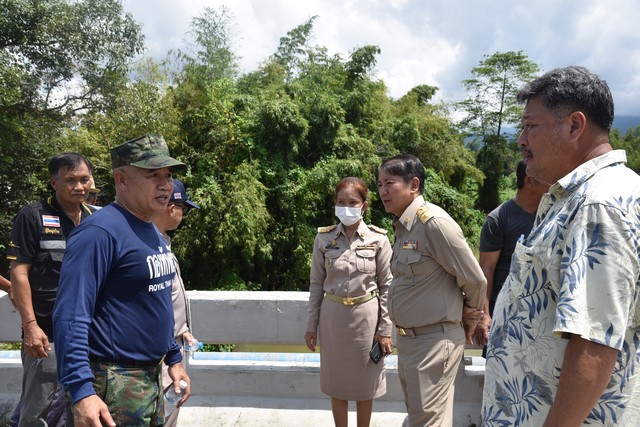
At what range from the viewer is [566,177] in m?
1.36

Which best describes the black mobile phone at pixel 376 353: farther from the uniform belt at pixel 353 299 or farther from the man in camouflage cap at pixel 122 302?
the man in camouflage cap at pixel 122 302

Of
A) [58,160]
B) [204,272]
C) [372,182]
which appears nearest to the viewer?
[58,160]

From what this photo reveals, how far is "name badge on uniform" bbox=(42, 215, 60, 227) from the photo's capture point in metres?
2.81

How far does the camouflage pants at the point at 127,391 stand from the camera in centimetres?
189

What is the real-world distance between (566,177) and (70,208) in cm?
275

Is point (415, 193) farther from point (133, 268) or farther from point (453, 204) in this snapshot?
point (453, 204)

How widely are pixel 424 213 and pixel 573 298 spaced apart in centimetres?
159

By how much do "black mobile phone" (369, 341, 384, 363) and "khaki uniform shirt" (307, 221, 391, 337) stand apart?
0.28 feet

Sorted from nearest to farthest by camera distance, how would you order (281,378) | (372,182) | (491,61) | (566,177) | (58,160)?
(566,177), (58,160), (281,378), (372,182), (491,61)

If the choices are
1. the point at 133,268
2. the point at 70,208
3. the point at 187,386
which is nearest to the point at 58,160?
the point at 70,208

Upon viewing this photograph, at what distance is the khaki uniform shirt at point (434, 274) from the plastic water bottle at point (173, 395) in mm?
1233

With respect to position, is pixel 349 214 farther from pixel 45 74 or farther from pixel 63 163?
pixel 45 74

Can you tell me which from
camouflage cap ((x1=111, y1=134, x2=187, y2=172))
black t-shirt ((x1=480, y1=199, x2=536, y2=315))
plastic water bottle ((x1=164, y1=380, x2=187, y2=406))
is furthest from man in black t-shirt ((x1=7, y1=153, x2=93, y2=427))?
black t-shirt ((x1=480, y1=199, x2=536, y2=315))

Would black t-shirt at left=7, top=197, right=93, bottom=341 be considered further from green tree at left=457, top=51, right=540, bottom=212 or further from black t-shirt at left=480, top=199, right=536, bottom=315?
green tree at left=457, top=51, right=540, bottom=212
